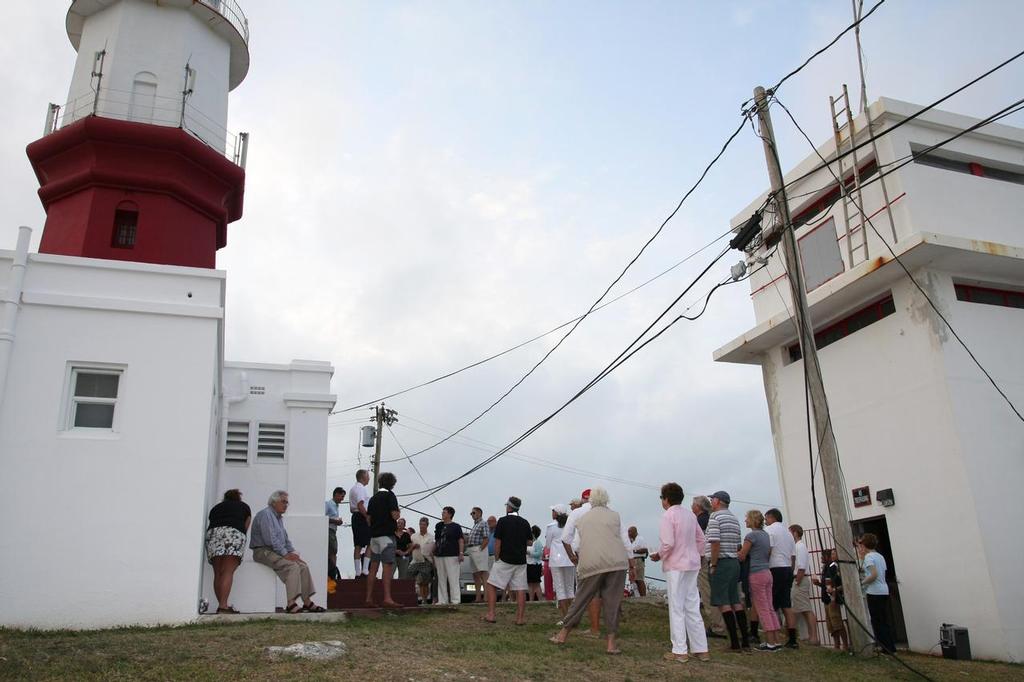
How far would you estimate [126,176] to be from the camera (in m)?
15.2

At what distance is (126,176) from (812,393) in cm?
1306

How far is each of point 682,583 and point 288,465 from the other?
870 centimetres

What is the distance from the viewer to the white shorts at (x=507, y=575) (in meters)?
10.7

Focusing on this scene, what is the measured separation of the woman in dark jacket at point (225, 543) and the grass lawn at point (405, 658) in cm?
114

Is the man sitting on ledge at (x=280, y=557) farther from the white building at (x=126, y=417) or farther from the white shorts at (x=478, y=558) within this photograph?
the white shorts at (x=478, y=558)

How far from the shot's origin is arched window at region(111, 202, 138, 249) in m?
15.1

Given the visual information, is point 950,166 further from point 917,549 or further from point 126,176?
point 126,176

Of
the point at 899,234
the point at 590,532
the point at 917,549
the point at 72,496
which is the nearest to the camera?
the point at 590,532

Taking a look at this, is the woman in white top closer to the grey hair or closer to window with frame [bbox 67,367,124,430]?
the grey hair

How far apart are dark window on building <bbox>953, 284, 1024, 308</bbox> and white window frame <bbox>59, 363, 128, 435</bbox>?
43.4 feet

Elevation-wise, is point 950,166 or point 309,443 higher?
point 950,166

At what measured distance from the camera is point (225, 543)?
1045 cm

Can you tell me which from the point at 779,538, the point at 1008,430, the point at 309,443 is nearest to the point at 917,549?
the point at 1008,430

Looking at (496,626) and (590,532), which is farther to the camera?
(496,626)
